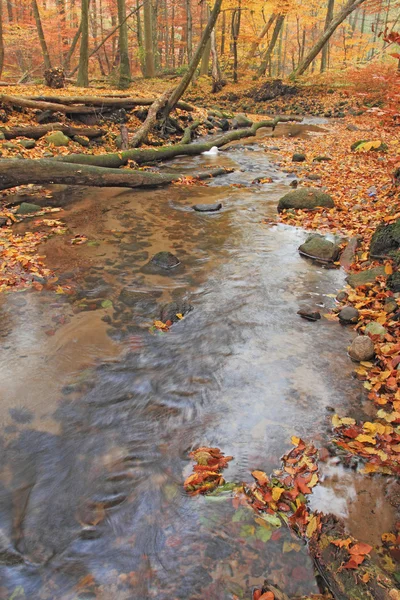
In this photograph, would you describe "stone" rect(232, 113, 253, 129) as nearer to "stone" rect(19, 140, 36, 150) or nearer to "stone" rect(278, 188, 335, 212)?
"stone" rect(19, 140, 36, 150)

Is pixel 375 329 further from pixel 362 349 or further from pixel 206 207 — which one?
pixel 206 207

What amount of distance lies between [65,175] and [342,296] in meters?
6.47

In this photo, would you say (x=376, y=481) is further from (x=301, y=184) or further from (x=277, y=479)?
(x=301, y=184)

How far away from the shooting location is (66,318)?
496cm

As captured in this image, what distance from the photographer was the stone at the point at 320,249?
6.43 meters

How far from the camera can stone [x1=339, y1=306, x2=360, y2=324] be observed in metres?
4.79

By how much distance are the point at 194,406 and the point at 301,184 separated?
8618mm

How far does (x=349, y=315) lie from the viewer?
15.8ft

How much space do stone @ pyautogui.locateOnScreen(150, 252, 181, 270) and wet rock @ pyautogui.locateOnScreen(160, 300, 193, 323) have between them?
1170mm

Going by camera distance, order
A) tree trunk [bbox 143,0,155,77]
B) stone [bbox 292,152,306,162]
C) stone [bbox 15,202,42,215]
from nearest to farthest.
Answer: stone [bbox 15,202,42,215], stone [bbox 292,152,306,162], tree trunk [bbox 143,0,155,77]

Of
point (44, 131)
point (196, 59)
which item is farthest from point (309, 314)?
point (196, 59)

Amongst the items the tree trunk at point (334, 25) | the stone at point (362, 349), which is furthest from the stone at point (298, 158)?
the tree trunk at point (334, 25)

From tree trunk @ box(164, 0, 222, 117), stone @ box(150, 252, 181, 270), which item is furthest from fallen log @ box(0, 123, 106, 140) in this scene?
stone @ box(150, 252, 181, 270)

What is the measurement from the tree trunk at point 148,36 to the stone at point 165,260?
20.7 m
